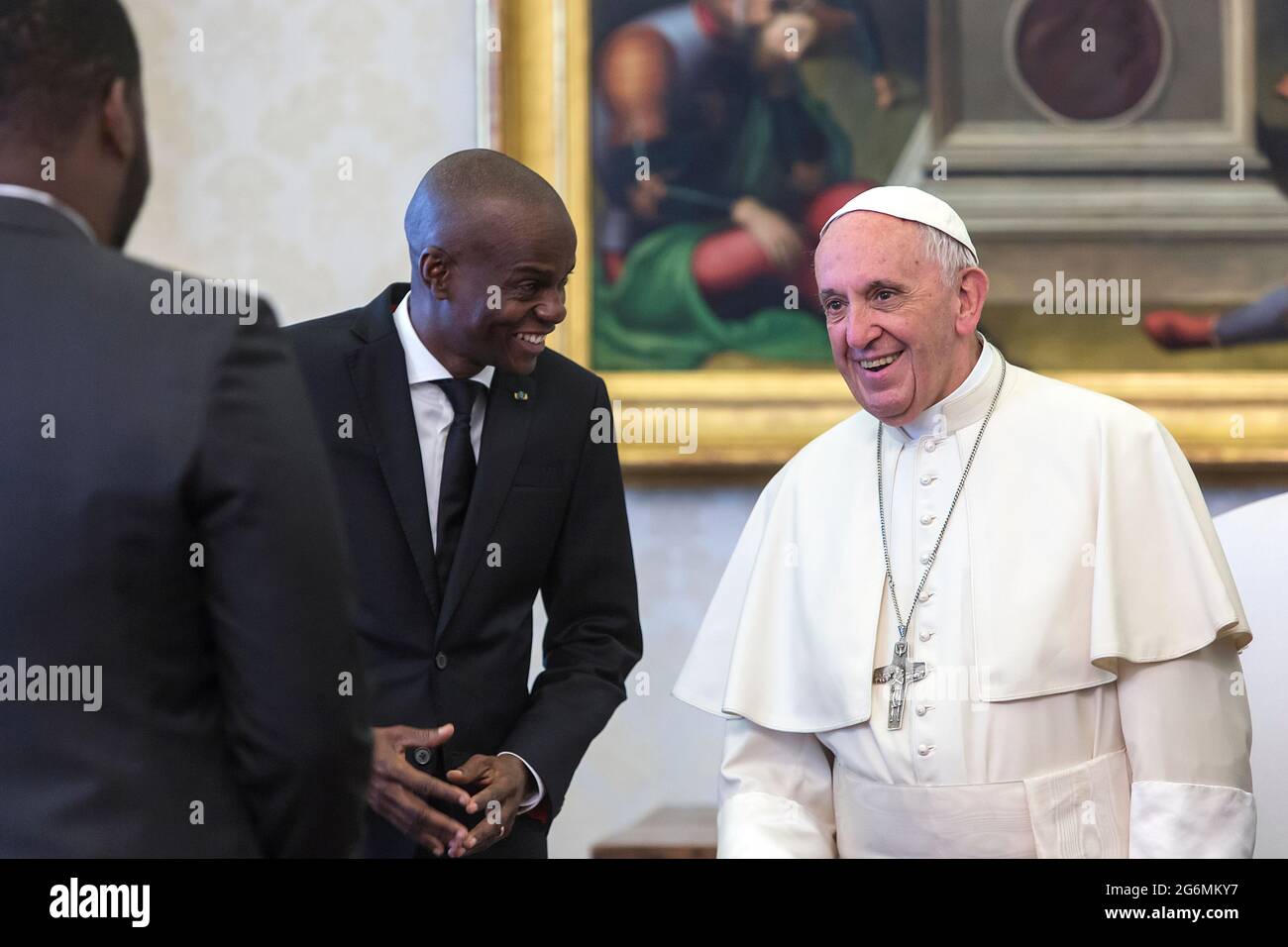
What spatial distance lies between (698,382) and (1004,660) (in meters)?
1.67

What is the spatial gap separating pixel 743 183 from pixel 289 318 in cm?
134

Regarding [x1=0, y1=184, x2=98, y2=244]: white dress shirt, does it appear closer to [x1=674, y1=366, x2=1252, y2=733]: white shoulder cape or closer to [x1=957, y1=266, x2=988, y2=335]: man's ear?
[x1=674, y1=366, x2=1252, y2=733]: white shoulder cape

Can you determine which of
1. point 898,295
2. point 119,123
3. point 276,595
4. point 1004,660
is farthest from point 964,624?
point 119,123

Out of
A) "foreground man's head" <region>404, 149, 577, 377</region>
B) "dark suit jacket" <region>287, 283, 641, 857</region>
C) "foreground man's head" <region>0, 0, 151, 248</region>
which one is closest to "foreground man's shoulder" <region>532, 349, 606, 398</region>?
"dark suit jacket" <region>287, 283, 641, 857</region>

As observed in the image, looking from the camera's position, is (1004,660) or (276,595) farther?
(1004,660)

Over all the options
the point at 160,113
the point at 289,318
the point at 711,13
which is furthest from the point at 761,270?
the point at 160,113

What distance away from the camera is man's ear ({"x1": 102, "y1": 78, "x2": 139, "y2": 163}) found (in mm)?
1609

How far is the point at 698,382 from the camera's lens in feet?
13.2

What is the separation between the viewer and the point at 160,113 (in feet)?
14.0

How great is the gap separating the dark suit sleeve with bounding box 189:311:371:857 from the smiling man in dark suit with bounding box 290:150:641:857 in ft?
2.64

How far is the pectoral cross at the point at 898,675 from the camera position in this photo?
2.52m

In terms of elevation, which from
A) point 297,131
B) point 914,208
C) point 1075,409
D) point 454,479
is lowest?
point 454,479

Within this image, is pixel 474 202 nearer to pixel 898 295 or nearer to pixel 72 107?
pixel 898 295

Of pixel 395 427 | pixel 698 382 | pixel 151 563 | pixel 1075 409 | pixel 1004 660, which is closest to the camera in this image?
pixel 151 563
